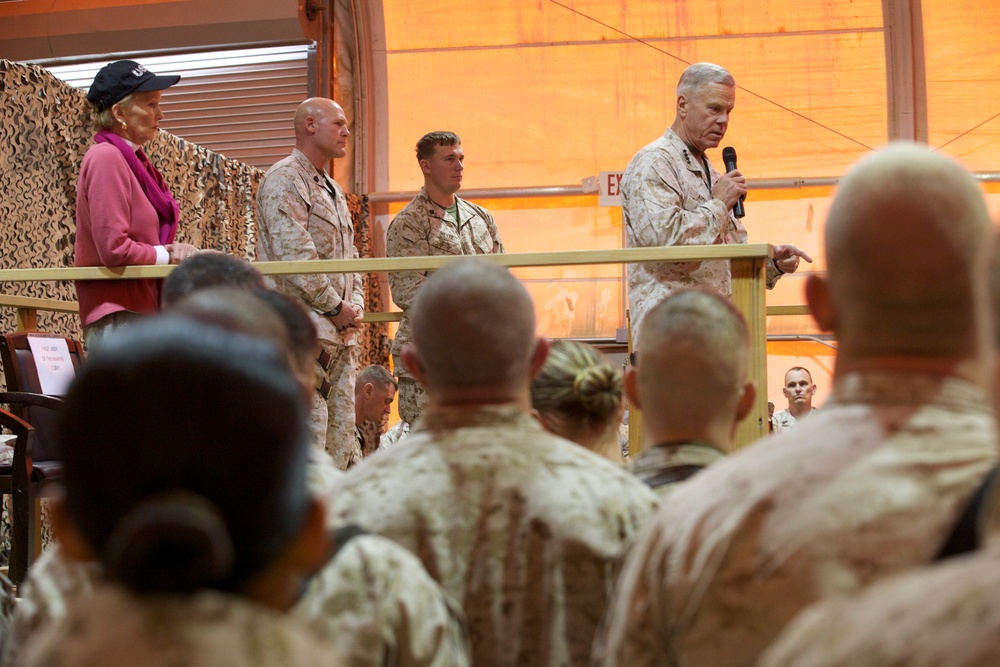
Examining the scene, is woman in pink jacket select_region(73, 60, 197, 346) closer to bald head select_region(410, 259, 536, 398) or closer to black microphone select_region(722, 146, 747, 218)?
black microphone select_region(722, 146, 747, 218)

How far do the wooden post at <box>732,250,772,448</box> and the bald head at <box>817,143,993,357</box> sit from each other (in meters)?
1.64

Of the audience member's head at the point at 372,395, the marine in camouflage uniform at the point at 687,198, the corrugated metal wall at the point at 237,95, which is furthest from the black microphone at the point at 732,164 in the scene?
the corrugated metal wall at the point at 237,95

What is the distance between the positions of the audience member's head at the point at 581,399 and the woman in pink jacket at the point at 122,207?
5.11ft

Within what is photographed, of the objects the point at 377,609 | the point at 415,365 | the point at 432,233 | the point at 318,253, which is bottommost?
the point at 377,609

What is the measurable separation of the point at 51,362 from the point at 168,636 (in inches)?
126

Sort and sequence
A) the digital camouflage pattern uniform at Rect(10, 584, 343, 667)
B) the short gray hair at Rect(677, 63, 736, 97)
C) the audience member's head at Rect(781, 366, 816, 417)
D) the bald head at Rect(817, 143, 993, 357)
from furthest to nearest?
Result: 1. the audience member's head at Rect(781, 366, 816, 417)
2. the short gray hair at Rect(677, 63, 736, 97)
3. the bald head at Rect(817, 143, 993, 357)
4. the digital camouflage pattern uniform at Rect(10, 584, 343, 667)

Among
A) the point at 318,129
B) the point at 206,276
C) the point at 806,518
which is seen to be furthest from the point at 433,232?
the point at 806,518

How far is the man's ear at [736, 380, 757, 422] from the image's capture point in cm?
173

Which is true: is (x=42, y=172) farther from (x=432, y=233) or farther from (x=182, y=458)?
(x=182, y=458)

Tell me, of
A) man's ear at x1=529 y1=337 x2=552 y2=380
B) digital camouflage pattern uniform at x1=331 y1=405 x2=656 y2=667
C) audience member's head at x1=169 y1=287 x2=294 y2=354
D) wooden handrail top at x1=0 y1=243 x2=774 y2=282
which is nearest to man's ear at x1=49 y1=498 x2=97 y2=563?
audience member's head at x1=169 y1=287 x2=294 y2=354

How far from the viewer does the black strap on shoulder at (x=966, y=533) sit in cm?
82

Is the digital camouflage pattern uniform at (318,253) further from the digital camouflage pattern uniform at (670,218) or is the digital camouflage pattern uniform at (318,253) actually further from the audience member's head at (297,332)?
the audience member's head at (297,332)

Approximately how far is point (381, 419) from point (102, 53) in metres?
3.87

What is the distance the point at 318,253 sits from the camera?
4.04m
